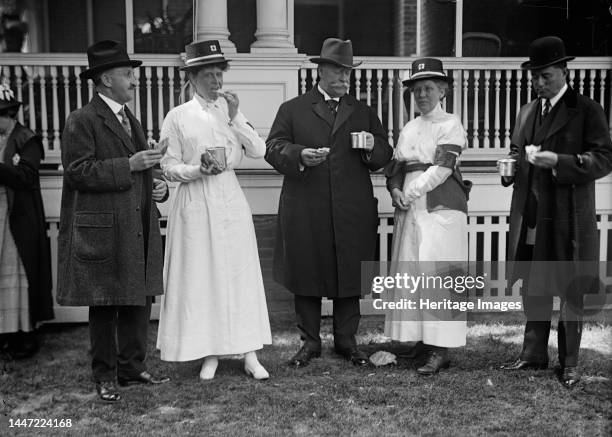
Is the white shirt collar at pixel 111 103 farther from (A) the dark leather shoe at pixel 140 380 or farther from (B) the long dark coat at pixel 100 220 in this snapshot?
(A) the dark leather shoe at pixel 140 380

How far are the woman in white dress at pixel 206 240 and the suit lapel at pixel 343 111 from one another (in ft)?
2.22

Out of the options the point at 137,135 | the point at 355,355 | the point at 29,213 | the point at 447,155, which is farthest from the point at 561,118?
the point at 29,213

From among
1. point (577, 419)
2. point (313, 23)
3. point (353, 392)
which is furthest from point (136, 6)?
point (577, 419)

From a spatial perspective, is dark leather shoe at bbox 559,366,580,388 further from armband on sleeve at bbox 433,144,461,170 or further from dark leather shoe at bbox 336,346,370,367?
armband on sleeve at bbox 433,144,461,170

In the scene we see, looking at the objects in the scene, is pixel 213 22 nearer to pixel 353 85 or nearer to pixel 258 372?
Answer: pixel 353 85

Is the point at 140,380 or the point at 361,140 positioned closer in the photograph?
the point at 140,380

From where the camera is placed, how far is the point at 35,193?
21.1ft

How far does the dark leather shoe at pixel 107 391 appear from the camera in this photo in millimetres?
5176

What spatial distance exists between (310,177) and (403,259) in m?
0.92

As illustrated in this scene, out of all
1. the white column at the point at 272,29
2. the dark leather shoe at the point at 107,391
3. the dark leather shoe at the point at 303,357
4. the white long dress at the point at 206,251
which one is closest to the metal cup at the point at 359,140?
the white long dress at the point at 206,251

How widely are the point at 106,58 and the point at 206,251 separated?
57.0 inches

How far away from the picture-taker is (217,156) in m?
5.28

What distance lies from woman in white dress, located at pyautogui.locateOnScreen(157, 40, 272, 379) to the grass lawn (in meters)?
0.32

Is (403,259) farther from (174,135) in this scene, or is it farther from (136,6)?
(136,6)
